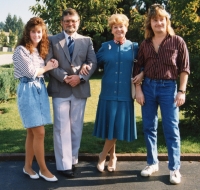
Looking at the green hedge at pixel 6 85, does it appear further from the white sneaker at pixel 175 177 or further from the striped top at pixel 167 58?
the white sneaker at pixel 175 177

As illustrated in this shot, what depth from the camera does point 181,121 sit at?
6715 millimetres

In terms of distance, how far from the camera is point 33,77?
3.55 metres

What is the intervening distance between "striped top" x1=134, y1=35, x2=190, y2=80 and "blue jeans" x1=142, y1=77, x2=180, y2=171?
98 millimetres

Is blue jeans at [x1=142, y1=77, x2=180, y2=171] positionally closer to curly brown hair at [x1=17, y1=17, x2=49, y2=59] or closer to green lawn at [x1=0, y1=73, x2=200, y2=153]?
green lawn at [x1=0, y1=73, x2=200, y2=153]

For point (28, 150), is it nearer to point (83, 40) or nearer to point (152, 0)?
point (83, 40)

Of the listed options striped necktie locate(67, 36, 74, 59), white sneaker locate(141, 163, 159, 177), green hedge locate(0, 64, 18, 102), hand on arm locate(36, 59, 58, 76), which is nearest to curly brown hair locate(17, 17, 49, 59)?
hand on arm locate(36, 59, 58, 76)

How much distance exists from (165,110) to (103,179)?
3.81ft

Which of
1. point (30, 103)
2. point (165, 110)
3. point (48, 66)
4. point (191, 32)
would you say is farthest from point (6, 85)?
point (165, 110)

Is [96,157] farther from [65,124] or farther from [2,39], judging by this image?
[2,39]

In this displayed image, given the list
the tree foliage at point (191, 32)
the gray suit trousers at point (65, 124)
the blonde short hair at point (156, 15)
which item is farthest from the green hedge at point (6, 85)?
the blonde short hair at point (156, 15)

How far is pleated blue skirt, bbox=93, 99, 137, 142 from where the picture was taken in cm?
394

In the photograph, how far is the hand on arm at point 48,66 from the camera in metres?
3.63

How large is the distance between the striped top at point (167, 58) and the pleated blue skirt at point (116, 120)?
0.54m

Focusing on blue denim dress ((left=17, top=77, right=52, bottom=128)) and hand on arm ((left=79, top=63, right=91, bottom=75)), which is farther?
hand on arm ((left=79, top=63, right=91, bottom=75))
